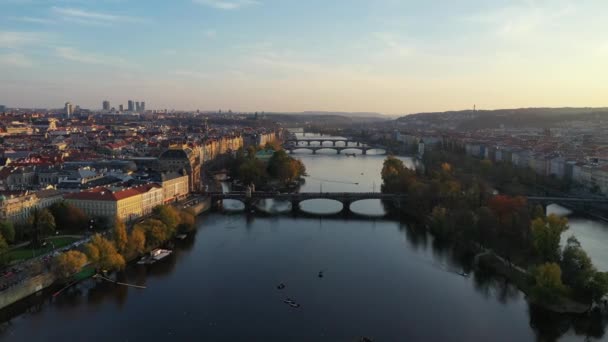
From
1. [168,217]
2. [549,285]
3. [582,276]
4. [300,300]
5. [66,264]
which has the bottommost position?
[300,300]

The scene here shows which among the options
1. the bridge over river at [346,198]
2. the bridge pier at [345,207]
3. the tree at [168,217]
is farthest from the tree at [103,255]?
the bridge pier at [345,207]

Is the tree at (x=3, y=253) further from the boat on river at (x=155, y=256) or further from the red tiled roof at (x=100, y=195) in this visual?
the red tiled roof at (x=100, y=195)

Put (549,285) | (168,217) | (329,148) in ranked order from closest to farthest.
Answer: (549,285)
(168,217)
(329,148)

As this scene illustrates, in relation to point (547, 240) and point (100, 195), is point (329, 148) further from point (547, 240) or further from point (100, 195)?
point (547, 240)

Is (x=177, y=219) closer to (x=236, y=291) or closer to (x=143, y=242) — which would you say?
(x=143, y=242)

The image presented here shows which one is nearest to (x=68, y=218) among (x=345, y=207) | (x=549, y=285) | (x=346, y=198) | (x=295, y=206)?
(x=295, y=206)

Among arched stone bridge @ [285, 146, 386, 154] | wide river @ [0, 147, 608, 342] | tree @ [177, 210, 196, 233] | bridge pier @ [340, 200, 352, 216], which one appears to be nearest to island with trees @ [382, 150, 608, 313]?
wide river @ [0, 147, 608, 342]

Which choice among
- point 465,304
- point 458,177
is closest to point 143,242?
point 465,304
